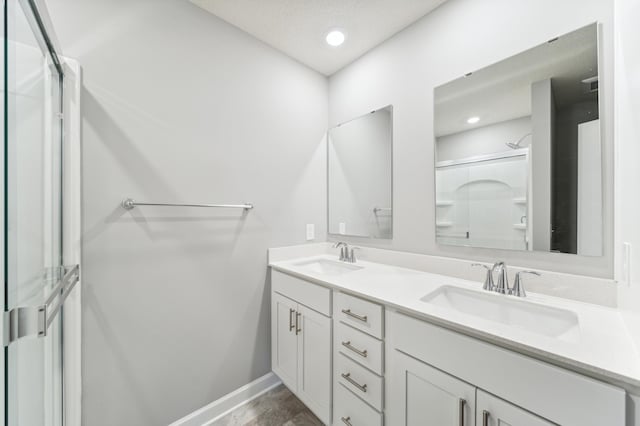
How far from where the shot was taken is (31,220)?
0.86 meters

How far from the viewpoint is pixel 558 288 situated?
1.12 m

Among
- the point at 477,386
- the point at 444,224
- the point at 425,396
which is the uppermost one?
the point at 444,224

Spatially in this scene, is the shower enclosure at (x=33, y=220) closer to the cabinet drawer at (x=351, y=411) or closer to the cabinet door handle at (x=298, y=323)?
the cabinet door handle at (x=298, y=323)

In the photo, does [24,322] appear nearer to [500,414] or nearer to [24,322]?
[24,322]

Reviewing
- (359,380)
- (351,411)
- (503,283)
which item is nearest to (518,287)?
(503,283)

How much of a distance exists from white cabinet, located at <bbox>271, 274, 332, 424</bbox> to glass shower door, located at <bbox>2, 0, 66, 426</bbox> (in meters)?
1.07

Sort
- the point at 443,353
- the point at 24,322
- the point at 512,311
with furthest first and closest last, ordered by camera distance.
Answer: the point at 512,311 → the point at 443,353 → the point at 24,322

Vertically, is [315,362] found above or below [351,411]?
above

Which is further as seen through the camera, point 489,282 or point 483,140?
point 483,140

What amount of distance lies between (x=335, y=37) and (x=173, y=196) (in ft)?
4.86

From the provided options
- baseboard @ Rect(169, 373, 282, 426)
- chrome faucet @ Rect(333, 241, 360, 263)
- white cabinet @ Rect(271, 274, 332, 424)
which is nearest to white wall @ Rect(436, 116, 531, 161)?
chrome faucet @ Rect(333, 241, 360, 263)

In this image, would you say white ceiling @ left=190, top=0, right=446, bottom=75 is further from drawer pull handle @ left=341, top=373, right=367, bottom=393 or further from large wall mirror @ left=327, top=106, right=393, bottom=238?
drawer pull handle @ left=341, top=373, right=367, bottom=393

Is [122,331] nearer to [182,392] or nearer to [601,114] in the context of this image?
[182,392]

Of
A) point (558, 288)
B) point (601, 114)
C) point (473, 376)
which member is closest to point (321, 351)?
point (473, 376)
